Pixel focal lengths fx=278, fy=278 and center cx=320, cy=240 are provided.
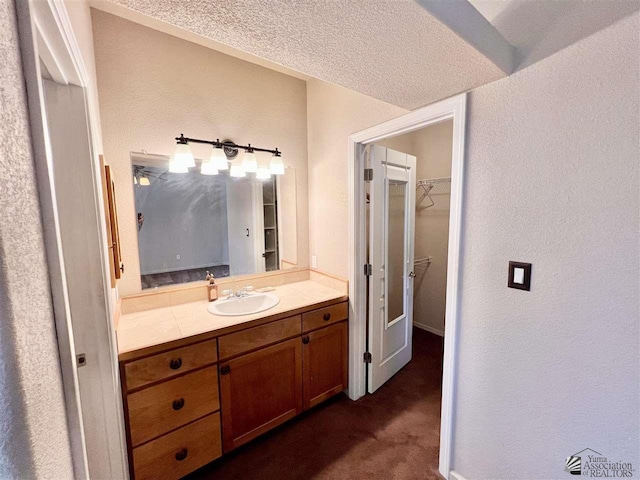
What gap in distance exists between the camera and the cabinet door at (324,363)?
76.6 inches

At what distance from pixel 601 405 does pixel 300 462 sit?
1.49 m

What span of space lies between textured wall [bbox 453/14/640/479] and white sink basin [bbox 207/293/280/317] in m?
1.24

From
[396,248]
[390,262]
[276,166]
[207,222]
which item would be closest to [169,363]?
[207,222]

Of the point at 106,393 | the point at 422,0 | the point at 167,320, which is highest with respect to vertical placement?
the point at 422,0

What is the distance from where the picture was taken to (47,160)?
522mm

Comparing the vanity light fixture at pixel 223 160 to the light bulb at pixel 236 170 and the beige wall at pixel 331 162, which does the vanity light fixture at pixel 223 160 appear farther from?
the beige wall at pixel 331 162

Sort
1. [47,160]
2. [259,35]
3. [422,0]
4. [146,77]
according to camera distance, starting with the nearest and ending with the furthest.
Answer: [47,160] < [422,0] < [259,35] < [146,77]

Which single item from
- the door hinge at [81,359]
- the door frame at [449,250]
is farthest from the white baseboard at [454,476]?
the door hinge at [81,359]

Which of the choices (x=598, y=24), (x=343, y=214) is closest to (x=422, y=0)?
(x=598, y=24)

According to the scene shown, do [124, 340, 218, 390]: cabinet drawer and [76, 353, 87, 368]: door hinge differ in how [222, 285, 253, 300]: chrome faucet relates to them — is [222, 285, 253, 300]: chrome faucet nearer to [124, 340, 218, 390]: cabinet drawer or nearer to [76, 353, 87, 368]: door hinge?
[124, 340, 218, 390]: cabinet drawer

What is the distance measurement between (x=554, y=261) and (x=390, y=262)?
4.26 ft

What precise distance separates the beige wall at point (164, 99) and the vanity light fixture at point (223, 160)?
0.24ft

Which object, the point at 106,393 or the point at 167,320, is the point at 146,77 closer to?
the point at 167,320

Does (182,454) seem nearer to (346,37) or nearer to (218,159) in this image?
(218,159)
